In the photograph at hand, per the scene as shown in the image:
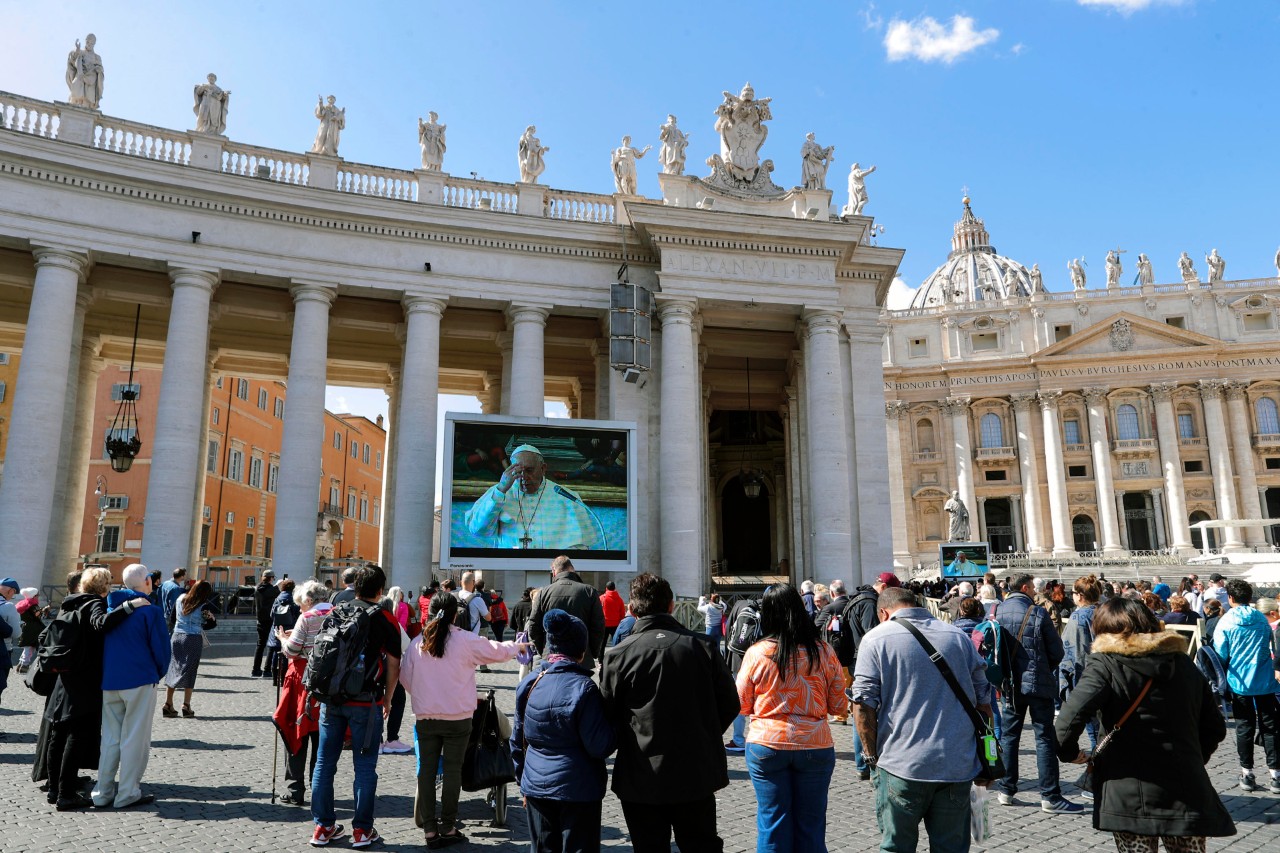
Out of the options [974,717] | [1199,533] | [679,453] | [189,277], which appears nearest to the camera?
[974,717]

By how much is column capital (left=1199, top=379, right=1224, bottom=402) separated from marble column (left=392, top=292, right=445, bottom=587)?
57.3m

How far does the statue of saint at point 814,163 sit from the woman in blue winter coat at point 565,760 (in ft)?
66.5

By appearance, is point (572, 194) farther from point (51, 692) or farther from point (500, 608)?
point (51, 692)

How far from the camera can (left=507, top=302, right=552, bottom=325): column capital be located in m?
20.5

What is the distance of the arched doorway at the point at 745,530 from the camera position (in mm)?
34812

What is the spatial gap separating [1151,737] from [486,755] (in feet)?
12.9

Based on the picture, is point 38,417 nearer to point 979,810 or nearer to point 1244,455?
point 979,810

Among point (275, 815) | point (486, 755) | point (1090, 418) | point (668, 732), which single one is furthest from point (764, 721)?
point (1090, 418)

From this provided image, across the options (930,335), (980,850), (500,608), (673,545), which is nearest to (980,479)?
(930,335)

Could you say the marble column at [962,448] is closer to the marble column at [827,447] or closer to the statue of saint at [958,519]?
the statue of saint at [958,519]

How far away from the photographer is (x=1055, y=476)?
5825 centimetres

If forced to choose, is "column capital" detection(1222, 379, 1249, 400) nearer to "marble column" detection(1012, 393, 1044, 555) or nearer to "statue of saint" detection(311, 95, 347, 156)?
"marble column" detection(1012, 393, 1044, 555)

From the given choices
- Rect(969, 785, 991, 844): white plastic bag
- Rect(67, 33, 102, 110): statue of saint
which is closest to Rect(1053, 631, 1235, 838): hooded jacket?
Rect(969, 785, 991, 844): white plastic bag

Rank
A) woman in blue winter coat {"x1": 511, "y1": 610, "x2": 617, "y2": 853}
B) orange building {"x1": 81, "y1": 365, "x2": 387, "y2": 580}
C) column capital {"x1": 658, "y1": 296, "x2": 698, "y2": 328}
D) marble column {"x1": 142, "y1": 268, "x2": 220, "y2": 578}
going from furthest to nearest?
orange building {"x1": 81, "y1": 365, "x2": 387, "y2": 580} < column capital {"x1": 658, "y1": 296, "x2": 698, "y2": 328} < marble column {"x1": 142, "y1": 268, "x2": 220, "y2": 578} < woman in blue winter coat {"x1": 511, "y1": 610, "x2": 617, "y2": 853}
